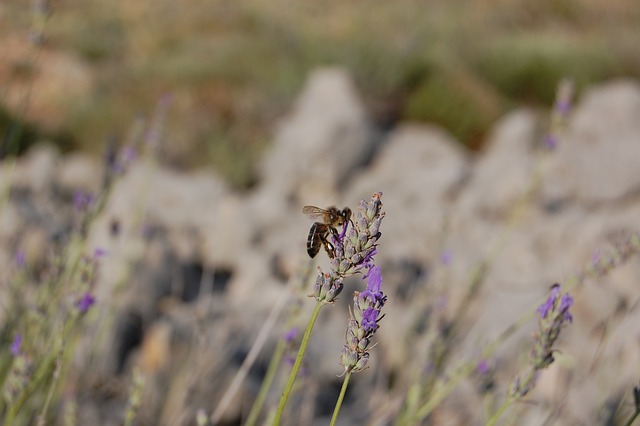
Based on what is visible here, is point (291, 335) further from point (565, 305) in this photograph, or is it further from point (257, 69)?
point (257, 69)

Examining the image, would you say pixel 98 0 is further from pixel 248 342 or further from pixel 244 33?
pixel 248 342

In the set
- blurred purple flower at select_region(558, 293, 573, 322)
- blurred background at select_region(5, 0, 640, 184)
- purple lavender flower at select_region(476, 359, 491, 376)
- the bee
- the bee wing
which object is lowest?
Answer: purple lavender flower at select_region(476, 359, 491, 376)

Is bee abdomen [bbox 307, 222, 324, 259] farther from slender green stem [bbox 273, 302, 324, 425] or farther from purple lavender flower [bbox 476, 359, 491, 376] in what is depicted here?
purple lavender flower [bbox 476, 359, 491, 376]

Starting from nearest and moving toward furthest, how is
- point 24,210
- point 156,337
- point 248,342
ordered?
point 156,337
point 248,342
point 24,210

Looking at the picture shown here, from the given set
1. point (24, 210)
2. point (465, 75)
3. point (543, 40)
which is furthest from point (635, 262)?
point (543, 40)

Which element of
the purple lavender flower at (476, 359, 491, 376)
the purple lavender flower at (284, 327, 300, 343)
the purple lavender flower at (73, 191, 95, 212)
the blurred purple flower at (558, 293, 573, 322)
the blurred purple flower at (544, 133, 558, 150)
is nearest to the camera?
the blurred purple flower at (558, 293, 573, 322)

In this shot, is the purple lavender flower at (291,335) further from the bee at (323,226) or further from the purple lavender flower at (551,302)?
the purple lavender flower at (551,302)

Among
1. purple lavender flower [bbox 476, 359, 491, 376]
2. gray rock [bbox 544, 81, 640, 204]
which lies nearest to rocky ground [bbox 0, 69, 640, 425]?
gray rock [bbox 544, 81, 640, 204]
